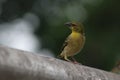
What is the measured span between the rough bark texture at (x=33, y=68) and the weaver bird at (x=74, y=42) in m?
2.64

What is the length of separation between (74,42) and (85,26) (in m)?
4.49

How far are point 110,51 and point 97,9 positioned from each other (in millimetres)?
894

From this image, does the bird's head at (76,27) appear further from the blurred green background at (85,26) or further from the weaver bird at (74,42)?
the blurred green background at (85,26)

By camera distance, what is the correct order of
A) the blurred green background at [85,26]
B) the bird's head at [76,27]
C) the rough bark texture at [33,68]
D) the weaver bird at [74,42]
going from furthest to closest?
the blurred green background at [85,26] < the bird's head at [76,27] < the weaver bird at [74,42] < the rough bark texture at [33,68]

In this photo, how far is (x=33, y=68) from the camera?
118 inches

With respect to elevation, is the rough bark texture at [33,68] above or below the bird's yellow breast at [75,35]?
above

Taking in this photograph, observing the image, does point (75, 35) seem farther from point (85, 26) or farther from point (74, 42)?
point (85, 26)

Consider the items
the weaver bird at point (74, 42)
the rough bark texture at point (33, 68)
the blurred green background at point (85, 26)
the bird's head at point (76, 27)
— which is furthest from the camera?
the blurred green background at point (85, 26)

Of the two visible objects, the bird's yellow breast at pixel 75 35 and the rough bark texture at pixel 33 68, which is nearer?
the rough bark texture at pixel 33 68

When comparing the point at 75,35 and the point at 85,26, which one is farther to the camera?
the point at 85,26

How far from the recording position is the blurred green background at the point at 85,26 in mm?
10484

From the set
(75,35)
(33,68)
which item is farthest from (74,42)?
(33,68)

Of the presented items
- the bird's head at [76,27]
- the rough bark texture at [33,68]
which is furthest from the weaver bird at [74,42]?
the rough bark texture at [33,68]

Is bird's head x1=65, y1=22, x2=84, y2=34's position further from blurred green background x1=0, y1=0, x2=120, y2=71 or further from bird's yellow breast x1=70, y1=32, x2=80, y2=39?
blurred green background x1=0, y1=0, x2=120, y2=71
